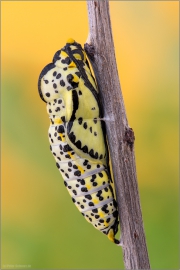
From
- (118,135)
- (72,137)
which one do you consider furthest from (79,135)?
(118,135)

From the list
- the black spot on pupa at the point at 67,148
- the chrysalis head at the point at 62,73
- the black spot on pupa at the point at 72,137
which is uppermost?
the chrysalis head at the point at 62,73

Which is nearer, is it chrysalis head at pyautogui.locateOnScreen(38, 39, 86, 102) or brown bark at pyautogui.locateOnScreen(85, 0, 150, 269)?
brown bark at pyautogui.locateOnScreen(85, 0, 150, 269)

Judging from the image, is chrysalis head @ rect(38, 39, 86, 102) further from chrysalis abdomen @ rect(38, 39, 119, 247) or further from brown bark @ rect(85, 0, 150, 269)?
brown bark @ rect(85, 0, 150, 269)

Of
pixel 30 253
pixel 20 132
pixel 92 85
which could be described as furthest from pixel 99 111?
pixel 30 253

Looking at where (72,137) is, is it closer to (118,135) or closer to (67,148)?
(67,148)

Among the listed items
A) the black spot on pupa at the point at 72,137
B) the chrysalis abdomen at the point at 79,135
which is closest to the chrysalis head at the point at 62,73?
the chrysalis abdomen at the point at 79,135

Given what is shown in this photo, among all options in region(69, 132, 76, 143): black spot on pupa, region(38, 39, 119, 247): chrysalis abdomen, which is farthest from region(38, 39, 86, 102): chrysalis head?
region(69, 132, 76, 143): black spot on pupa

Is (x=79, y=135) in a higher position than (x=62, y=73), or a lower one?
lower

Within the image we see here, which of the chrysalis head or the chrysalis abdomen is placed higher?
the chrysalis head

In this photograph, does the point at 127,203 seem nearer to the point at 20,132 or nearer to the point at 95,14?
the point at 95,14

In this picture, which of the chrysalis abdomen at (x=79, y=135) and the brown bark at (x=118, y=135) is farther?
the chrysalis abdomen at (x=79, y=135)

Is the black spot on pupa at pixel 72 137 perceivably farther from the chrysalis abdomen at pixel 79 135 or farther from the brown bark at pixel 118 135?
the brown bark at pixel 118 135
